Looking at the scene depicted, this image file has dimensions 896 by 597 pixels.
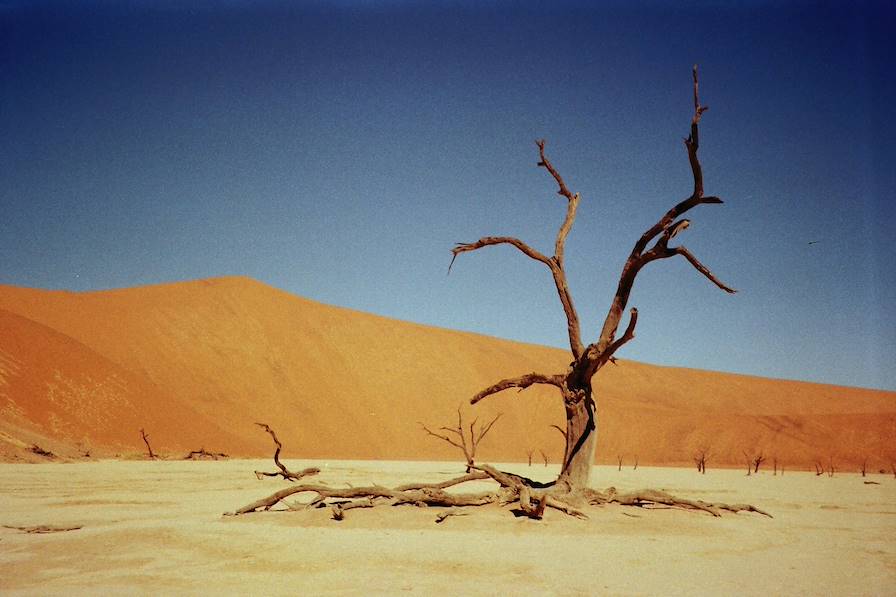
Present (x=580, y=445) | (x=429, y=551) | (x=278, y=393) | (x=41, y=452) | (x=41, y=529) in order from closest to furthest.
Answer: (x=429, y=551) → (x=41, y=529) → (x=580, y=445) → (x=41, y=452) → (x=278, y=393)

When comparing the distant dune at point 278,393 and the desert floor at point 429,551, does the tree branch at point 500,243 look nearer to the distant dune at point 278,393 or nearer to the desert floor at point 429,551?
the desert floor at point 429,551

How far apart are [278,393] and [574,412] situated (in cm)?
3320

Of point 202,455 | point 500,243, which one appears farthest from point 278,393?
point 500,243

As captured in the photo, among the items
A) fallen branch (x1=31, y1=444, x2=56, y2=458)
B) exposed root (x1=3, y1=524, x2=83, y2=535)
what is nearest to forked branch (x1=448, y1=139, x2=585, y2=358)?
exposed root (x1=3, y1=524, x2=83, y2=535)

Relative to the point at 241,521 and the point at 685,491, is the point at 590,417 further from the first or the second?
the point at 685,491

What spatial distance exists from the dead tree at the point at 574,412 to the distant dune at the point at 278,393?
15.6 meters

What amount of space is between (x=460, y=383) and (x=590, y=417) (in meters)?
44.4

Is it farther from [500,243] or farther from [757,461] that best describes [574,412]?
[757,461]

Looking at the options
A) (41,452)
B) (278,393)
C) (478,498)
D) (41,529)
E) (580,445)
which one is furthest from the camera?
(278,393)

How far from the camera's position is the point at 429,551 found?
7.33 m

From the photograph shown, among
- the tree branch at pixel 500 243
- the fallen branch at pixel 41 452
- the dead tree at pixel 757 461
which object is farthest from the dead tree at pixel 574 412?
the dead tree at pixel 757 461

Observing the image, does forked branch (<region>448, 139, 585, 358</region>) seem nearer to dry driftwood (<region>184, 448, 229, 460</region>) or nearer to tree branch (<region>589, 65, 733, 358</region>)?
tree branch (<region>589, 65, 733, 358</region>)

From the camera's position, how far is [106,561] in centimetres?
673

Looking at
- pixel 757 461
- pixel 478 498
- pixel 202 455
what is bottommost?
pixel 202 455
